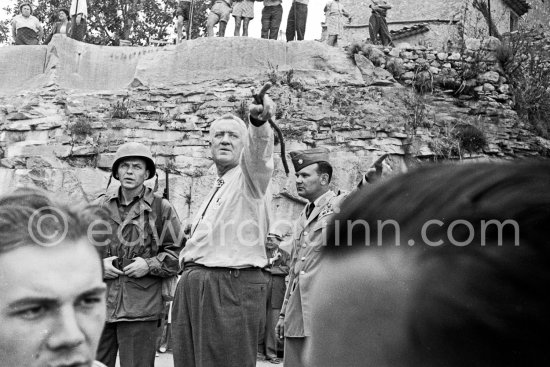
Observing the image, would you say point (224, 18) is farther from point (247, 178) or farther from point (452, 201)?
point (452, 201)

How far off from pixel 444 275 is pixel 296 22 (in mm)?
13072

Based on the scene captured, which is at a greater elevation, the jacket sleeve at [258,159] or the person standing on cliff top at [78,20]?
the person standing on cliff top at [78,20]

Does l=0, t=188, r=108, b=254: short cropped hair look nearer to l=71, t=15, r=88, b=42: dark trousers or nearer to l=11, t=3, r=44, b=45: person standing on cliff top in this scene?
l=71, t=15, r=88, b=42: dark trousers

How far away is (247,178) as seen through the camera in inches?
151

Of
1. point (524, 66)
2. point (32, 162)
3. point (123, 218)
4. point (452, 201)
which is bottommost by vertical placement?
point (452, 201)

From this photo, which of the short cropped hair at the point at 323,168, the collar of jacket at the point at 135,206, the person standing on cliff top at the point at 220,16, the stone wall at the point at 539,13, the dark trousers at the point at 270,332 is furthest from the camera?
the stone wall at the point at 539,13

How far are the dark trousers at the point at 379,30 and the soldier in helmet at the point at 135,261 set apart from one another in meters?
10.3

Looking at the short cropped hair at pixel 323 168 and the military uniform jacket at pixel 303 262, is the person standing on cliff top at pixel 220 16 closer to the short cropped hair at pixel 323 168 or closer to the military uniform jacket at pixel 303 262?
the short cropped hair at pixel 323 168

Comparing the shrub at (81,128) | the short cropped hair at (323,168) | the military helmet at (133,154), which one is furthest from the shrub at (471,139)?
the military helmet at (133,154)

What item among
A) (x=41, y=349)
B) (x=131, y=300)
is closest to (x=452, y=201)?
(x=41, y=349)

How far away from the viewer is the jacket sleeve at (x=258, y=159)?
11.7ft

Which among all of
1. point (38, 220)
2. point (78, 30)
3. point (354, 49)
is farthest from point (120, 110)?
point (38, 220)

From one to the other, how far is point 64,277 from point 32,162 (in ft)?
31.4

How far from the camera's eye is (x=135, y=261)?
13.9 feet
